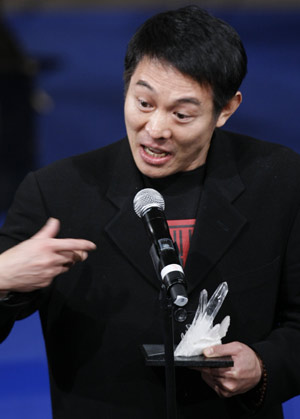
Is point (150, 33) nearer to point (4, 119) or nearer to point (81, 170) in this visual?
point (81, 170)

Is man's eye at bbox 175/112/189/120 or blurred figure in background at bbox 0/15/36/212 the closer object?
man's eye at bbox 175/112/189/120

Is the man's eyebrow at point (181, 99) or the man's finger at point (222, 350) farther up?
the man's eyebrow at point (181, 99)

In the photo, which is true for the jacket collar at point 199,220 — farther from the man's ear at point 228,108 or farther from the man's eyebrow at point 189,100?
the man's eyebrow at point 189,100

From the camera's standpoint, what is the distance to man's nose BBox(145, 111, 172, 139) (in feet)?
5.19

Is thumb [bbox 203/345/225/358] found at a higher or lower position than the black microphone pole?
lower

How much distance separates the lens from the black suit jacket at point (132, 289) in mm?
1632

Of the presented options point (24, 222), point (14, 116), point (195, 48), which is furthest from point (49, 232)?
point (14, 116)

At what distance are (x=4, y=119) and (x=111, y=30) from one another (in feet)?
9.87

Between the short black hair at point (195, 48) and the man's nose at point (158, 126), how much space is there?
Answer: 11cm

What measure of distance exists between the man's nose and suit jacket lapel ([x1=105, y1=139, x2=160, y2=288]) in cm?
15

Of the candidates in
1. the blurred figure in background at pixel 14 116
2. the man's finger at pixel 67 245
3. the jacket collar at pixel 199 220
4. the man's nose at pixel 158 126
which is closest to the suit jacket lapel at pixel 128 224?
the jacket collar at pixel 199 220

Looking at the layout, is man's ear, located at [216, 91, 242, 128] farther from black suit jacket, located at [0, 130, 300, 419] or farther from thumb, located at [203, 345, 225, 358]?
thumb, located at [203, 345, 225, 358]

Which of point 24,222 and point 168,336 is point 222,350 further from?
point 24,222

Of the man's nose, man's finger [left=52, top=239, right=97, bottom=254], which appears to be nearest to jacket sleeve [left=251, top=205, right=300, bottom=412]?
the man's nose
